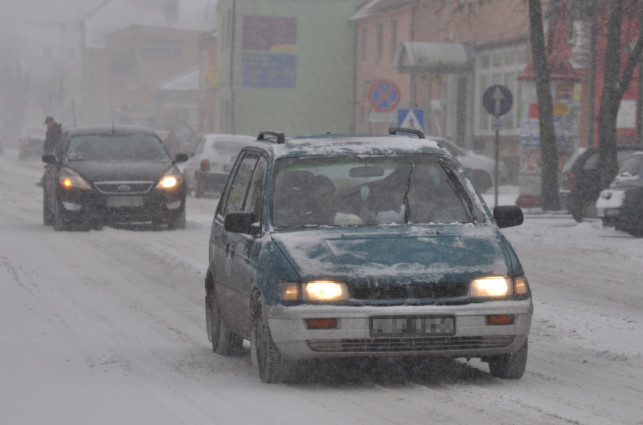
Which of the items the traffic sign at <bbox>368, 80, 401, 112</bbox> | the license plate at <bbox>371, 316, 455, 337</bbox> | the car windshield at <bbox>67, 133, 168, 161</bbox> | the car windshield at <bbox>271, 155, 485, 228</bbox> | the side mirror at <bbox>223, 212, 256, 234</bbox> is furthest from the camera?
the traffic sign at <bbox>368, 80, 401, 112</bbox>

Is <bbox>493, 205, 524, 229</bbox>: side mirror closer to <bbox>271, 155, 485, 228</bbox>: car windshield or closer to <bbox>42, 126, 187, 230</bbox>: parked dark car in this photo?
<bbox>271, 155, 485, 228</bbox>: car windshield

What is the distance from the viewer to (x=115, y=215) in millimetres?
21531

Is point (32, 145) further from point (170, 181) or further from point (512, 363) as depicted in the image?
point (512, 363)

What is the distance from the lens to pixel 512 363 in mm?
8141

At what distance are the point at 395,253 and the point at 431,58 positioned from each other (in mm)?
42277

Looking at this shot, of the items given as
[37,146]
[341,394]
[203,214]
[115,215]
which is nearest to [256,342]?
[341,394]

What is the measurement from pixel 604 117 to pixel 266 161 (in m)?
19.0

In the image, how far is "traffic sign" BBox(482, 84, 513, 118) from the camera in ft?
90.5

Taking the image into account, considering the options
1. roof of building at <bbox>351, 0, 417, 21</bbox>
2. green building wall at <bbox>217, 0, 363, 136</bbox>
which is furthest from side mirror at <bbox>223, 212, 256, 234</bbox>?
green building wall at <bbox>217, 0, 363, 136</bbox>

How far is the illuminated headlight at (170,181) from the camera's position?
71.6 ft

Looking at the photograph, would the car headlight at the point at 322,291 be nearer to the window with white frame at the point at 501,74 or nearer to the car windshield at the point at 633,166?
the car windshield at the point at 633,166

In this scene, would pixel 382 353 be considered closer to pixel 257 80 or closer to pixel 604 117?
pixel 604 117

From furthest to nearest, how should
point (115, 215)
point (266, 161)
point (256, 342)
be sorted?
point (115, 215) < point (266, 161) < point (256, 342)

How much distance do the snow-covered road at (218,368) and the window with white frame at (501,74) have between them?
31.2 metres
